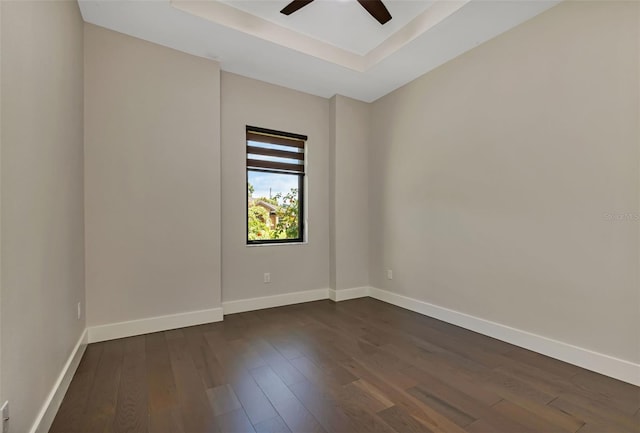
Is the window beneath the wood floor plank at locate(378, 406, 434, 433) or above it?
above

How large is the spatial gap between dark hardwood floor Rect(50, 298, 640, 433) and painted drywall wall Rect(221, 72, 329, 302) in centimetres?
88

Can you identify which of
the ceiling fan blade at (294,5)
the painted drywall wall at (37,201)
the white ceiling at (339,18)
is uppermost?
the white ceiling at (339,18)

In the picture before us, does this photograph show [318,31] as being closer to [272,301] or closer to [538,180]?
[538,180]

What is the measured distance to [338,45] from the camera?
3.33 meters

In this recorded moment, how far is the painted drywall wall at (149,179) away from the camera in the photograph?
2.70 metres

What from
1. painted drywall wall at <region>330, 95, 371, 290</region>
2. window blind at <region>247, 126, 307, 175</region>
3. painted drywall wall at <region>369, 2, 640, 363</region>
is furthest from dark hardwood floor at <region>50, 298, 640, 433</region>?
window blind at <region>247, 126, 307, 175</region>

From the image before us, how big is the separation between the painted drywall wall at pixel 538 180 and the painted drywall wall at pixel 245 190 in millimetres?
1220

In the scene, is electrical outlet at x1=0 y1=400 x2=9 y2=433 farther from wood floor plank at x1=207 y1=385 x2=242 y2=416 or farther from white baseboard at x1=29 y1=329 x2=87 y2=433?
wood floor plank at x1=207 y1=385 x2=242 y2=416

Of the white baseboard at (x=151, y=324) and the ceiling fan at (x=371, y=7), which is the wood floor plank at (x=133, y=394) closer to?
the white baseboard at (x=151, y=324)

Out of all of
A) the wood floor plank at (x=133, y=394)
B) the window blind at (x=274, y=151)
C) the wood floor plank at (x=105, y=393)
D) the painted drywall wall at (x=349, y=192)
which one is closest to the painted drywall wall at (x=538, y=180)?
the painted drywall wall at (x=349, y=192)

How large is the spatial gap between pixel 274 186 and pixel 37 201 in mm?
2580

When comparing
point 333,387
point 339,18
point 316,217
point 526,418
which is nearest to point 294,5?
point 339,18

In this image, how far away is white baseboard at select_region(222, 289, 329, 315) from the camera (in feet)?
11.3

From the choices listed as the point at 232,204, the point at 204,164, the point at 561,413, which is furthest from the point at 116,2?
the point at 561,413
